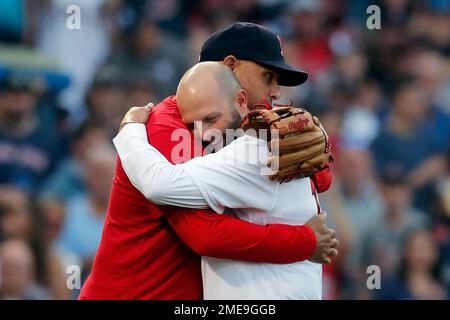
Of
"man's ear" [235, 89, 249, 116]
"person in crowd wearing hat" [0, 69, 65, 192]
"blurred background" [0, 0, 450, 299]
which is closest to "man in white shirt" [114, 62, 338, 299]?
"man's ear" [235, 89, 249, 116]

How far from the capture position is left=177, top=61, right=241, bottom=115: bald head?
342cm

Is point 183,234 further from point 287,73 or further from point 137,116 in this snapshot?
point 287,73

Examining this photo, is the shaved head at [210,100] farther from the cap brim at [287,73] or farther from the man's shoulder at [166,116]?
the cap brim at [287,73]

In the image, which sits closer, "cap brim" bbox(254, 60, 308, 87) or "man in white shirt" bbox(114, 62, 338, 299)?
"man in white shirt" bbox(114, 62, 338, 299)

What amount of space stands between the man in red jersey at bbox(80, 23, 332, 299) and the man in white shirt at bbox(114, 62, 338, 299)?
47 millimetres

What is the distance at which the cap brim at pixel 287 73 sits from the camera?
12.2 ft

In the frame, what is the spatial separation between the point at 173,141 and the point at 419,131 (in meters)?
4.55

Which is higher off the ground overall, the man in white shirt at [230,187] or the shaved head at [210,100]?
the shaved head at [210,100]

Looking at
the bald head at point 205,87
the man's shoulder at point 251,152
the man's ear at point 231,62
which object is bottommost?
the man's shoulder at point 251,152

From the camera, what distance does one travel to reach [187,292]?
3574 mm

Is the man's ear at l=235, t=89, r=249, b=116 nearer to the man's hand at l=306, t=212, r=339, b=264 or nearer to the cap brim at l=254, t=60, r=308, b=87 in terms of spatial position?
the cap brim at l=254, t=60, r=308, b=87

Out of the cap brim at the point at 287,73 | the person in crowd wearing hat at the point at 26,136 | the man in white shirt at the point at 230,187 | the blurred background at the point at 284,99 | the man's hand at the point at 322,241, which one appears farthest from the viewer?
the person in crowd wearing hat at the point at 26,136

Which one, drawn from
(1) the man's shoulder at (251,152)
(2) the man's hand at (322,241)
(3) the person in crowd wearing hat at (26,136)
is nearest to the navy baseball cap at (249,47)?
(1) the man's shoulder at (251,152)
